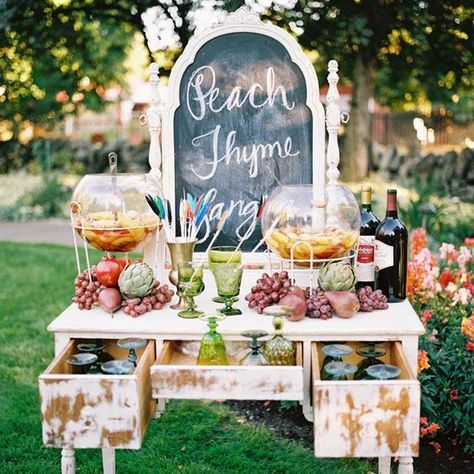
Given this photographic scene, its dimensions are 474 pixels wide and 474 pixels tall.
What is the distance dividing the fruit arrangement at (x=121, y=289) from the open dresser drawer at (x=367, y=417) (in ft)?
2.20

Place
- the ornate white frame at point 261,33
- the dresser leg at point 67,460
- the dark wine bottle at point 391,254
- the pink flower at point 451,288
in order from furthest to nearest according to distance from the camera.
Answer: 1. the pink flower at point 451,288
2. the ornate white frame at point 261,33
3. the dark wine bottle at point 391,254
4. the dresser leg at point 67,460

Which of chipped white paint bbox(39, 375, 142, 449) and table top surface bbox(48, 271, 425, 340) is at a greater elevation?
table top surface bbox(48, 271, 425, 340)

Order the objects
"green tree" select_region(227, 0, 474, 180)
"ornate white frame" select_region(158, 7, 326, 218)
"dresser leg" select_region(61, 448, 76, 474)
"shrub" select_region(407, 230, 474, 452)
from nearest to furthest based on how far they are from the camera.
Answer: "dresser leg" select_region(61, 448, 76, 474), "ornate white frame" select_region(158, 7, 326, 218), "shrub" select_region(407, 230, 474, 452), "green tree" select_region(227, 0, 474, 180)

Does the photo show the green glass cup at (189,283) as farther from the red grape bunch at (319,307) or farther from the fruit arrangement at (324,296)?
the red grape bunch at (319,307)

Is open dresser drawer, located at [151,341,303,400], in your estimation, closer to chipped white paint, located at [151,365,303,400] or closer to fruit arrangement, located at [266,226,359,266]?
chipped white paint, located at [151,365,303,400]

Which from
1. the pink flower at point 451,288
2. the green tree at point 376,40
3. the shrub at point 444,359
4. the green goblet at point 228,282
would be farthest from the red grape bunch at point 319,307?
the green tree at point 376,40

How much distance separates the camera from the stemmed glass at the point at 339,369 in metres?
2.04

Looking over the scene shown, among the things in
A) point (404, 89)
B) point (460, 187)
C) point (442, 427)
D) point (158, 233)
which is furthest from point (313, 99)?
point (404, 89)

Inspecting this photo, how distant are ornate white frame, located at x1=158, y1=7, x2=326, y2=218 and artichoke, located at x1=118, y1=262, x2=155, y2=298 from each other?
2.04 feet

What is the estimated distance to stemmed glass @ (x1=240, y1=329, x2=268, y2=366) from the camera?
2113 mm

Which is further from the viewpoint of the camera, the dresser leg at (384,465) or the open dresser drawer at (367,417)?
the dresser leg at (384,465)

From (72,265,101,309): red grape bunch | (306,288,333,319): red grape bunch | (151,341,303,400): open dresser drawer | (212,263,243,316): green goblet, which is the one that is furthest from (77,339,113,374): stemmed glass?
(306,288,333,319): red grape bunch

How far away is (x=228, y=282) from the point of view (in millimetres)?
2379

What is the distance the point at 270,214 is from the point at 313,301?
384 mm
